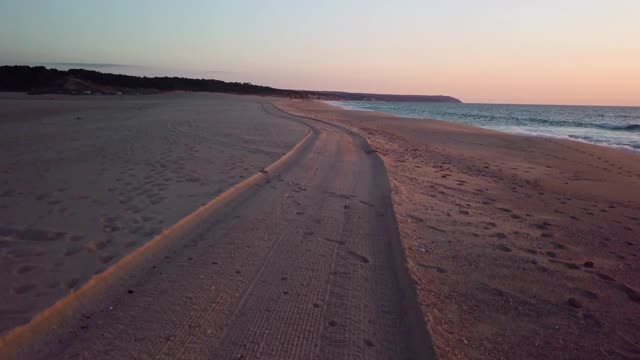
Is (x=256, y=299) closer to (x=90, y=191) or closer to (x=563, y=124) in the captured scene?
(x=90, y=191)

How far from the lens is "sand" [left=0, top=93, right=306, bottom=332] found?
3.64 m

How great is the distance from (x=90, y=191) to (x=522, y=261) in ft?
18.4

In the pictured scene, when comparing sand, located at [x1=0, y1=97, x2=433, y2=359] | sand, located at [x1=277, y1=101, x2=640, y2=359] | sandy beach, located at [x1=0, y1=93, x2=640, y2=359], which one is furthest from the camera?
sand, located at [x1=277, y1=101, x2=640, y2=359]

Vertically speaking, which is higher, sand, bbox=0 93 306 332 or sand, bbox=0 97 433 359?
sand, bbox=0 93 306 332

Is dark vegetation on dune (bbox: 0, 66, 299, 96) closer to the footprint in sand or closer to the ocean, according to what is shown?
the ocean

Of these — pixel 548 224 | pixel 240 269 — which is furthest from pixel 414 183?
pixel 240 269

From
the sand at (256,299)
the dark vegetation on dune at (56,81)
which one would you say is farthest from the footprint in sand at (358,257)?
the dark vegetation on dune at (56,81)

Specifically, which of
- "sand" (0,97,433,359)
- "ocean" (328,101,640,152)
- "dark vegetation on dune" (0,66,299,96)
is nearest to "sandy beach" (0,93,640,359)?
"sand" (0,97,433,359)

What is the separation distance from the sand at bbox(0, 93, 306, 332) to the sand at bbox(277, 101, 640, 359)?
2.81 metres

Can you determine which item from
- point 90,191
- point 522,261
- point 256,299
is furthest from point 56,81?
point 522,261

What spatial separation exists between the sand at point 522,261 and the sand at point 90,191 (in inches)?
111

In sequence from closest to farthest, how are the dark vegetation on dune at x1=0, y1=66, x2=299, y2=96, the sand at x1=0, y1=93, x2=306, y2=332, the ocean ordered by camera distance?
the sand at x1=0, y1=93, x2=306, y2=332, the ocean, the dark vegetation on dune at x1=0, y1=66, x2=299, y2=96

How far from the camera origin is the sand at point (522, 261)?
3.25 meters

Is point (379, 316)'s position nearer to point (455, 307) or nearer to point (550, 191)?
point (455, 307)
